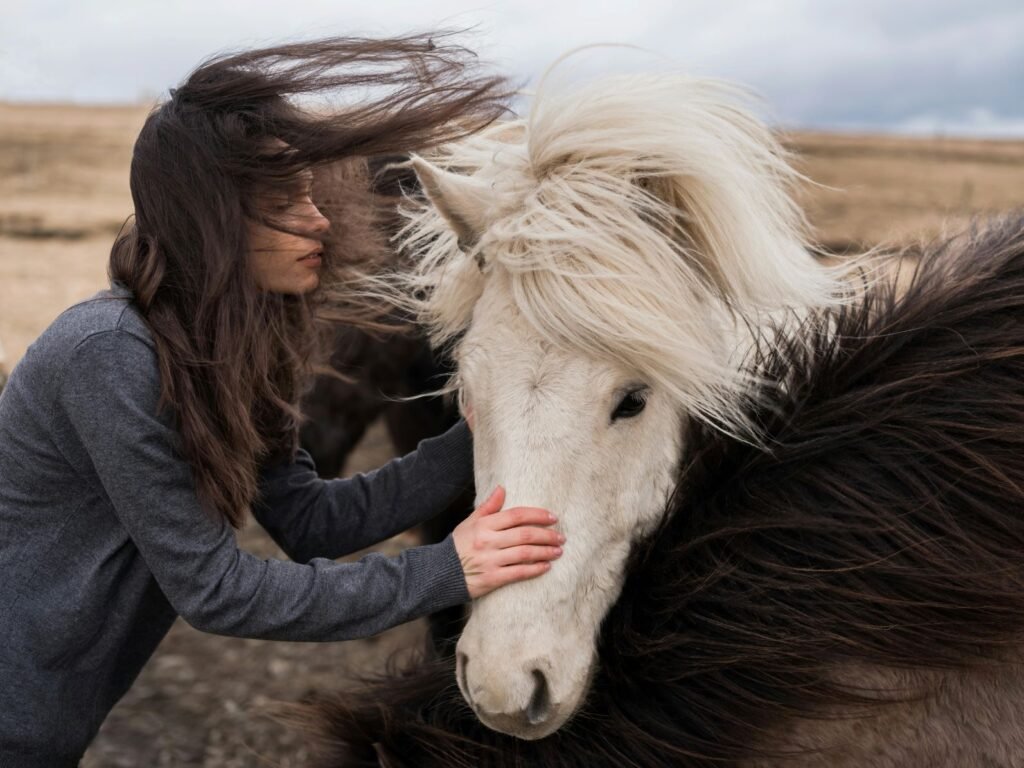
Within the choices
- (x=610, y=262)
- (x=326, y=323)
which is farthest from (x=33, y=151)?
(x=610, y=262)

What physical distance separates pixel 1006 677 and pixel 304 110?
1.64 meters

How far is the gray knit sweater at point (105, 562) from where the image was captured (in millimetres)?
1609

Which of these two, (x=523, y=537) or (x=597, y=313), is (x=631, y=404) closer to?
(x=597, y=313)

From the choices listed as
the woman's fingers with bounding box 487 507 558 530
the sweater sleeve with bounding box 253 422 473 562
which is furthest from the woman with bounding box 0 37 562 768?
the sweater sleeve with bounding box 253 422 473 562

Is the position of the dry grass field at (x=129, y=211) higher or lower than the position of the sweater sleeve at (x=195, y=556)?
lower

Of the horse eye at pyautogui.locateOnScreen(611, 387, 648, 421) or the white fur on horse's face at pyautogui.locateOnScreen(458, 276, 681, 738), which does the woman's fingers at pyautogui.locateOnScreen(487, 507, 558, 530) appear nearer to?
the white fur on horse's face at pyautogui.locateOnScreen(458, 276, 681, 738)

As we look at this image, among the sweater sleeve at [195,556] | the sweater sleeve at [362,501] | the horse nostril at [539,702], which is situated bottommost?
the sweater sleeve at [362,501]

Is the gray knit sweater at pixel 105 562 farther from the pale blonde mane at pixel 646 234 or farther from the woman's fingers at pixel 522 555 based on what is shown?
the pale blonde mane at pixel 646 234

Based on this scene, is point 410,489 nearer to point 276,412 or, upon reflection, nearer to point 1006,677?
point 276,412

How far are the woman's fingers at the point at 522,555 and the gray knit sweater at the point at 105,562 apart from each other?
4.2 inches

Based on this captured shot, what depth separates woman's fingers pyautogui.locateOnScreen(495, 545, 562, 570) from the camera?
163 cm

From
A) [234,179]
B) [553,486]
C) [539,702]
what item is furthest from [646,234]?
[539,702]

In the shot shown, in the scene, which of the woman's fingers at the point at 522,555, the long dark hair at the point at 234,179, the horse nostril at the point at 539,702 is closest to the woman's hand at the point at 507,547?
the woman's fingers at the point at 522,555

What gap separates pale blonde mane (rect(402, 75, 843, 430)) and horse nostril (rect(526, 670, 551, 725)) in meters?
0.58
